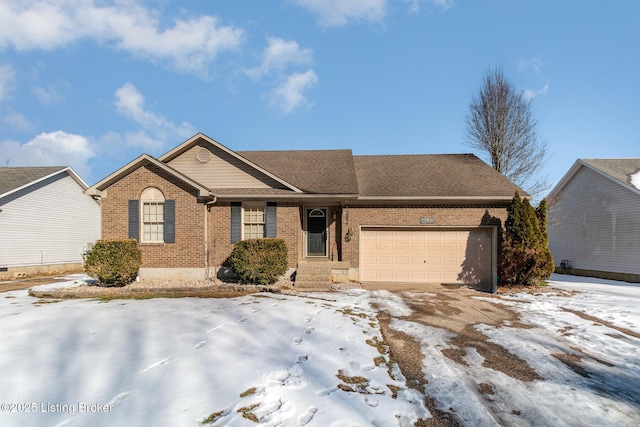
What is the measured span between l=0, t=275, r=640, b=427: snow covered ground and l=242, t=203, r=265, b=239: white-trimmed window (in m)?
5.17

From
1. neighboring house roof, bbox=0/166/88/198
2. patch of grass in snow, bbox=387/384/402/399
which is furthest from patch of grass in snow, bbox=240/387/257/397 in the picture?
neighboring house roof, bbox=0/166/88/198

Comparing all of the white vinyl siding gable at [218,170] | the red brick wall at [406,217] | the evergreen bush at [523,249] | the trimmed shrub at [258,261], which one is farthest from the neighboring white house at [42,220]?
the evergreen bush at [523,249]

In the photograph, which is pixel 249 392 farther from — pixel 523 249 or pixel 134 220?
pixel 523 249

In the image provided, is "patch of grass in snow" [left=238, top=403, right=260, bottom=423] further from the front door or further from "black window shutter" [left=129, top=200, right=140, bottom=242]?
"black window shutter" [left=129, top=200, right=140, bottom=242]

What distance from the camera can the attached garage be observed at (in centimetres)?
1259

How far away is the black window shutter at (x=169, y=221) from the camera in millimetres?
11641

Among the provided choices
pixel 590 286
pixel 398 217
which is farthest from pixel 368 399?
pixel 590 286

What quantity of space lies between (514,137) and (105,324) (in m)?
21.6

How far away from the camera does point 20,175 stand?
55.4 ft

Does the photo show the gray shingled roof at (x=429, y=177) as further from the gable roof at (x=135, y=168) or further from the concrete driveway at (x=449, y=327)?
the gable roof at (x=135, y=168)

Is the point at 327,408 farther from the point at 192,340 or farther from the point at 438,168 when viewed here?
the point at 438,168

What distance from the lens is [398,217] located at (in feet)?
41.8

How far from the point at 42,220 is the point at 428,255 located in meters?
19.8

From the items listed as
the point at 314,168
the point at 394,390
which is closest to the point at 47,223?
the point at 314,168
